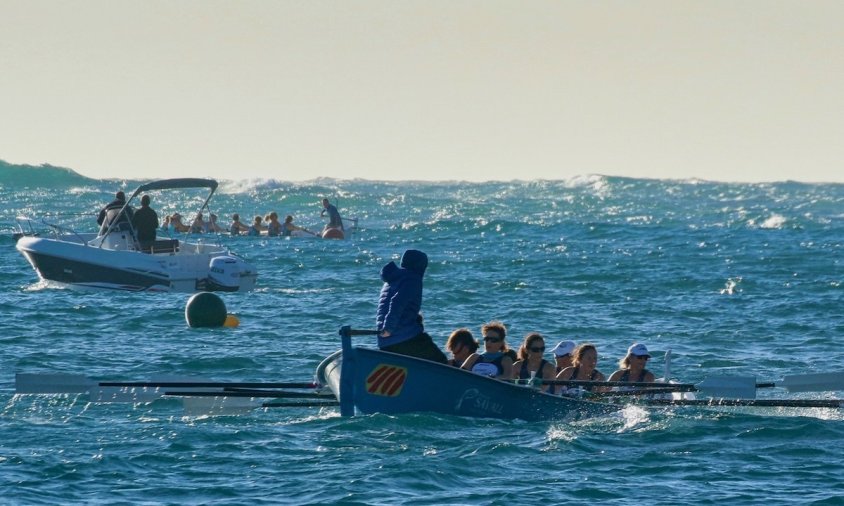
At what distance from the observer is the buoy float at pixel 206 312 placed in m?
27.3

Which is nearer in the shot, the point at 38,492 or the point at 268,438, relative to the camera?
the point at 38,492

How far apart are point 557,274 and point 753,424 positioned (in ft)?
74.5

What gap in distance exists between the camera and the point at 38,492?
13.4m

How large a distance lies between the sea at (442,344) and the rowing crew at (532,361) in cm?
80

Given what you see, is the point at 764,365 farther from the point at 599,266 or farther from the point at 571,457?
the point at 599,266

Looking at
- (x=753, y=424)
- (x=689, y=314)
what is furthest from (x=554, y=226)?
(x=753, y=424)

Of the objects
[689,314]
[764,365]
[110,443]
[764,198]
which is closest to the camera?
[110,443]

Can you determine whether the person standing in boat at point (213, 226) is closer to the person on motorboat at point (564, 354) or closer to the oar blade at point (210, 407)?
the person on motorboat at point (564, 354)

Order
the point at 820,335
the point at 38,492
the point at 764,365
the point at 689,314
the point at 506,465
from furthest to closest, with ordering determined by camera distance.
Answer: the point at 689,314 < the point at 820,335 < the point at 764,365 < the point at 506,465 < the point at 38,492

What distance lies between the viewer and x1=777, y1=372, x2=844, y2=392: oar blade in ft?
59.0

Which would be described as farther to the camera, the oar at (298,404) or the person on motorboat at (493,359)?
the oar at (298,404)

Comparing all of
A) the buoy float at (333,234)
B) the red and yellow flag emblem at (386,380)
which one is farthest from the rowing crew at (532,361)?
the buoy float at (333,234)

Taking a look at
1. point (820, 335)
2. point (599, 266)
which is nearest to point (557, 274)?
point (599, 266)

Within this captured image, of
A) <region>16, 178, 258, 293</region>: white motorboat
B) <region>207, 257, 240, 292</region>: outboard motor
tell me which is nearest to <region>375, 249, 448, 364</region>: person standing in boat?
<region>207, 257, 240, 292</region>: outboard motor
